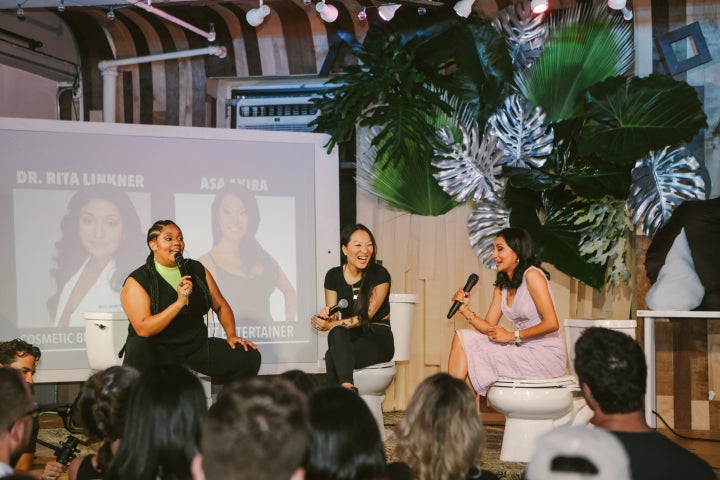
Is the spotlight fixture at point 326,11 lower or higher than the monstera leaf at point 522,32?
higher

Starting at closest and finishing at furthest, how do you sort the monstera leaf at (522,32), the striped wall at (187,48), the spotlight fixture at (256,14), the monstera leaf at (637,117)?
the monstera leaf at (637,117) → the monstera leaf at (522,32) → the spotlight fixture at (256,14) → the striped wall at (187,48)

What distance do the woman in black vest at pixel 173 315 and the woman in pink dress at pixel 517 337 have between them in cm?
114

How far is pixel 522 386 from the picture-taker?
3.93 meters

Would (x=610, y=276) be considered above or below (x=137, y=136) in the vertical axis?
below

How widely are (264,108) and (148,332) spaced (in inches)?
102

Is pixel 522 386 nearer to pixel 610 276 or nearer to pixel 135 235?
pixel 610 276

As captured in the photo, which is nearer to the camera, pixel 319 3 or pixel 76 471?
pixel 76 471

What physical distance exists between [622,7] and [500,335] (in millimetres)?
2298

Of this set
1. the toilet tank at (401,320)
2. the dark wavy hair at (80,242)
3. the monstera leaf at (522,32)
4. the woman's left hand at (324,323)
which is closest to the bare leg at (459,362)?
the woman's left hand at (324,323)

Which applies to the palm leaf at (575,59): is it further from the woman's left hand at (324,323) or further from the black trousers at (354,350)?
the woman's left hand at (324,323)

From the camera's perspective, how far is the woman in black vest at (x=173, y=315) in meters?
4.04

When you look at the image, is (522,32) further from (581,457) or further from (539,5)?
(581,457)

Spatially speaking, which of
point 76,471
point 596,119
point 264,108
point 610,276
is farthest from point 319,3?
point 76,471

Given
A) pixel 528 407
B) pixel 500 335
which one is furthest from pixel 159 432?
pixel 500 335
